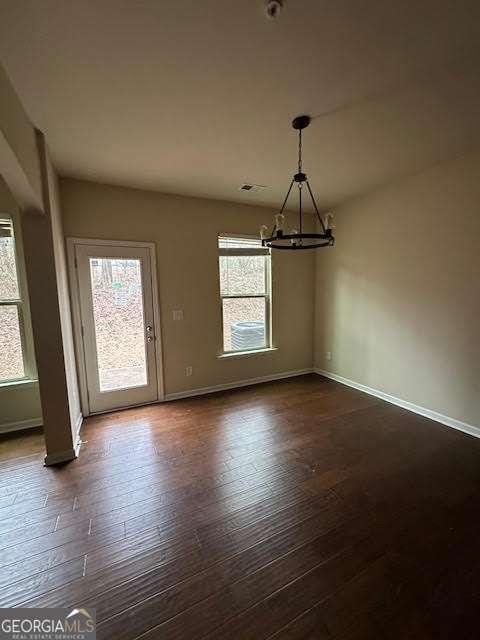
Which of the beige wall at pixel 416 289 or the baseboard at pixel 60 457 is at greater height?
the beige wall at pixel 416 289

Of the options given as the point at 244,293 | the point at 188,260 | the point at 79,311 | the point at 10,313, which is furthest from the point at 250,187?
the point at 10,313

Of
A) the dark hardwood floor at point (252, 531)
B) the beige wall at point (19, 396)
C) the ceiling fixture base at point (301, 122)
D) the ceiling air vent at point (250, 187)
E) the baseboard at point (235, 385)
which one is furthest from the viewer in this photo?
the baseboard at point (235, 385)

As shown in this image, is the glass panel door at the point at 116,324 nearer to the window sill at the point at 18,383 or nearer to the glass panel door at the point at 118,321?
the glass panel door at the point at 118,321

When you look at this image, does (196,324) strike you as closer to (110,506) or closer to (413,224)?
(110,506)

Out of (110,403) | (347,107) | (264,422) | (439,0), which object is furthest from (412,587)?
(110,403)

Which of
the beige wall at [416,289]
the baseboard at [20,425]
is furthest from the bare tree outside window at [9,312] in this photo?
the beige wall at [416,289]

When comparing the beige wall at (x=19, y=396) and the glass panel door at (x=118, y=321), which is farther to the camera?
the glass panel door at (x=118, y=321)

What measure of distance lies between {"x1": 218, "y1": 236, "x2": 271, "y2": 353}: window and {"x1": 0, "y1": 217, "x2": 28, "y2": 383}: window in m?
2.43

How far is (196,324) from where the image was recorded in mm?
3889

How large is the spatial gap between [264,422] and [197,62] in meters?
3.16

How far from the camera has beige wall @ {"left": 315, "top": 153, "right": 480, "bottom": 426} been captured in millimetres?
2783

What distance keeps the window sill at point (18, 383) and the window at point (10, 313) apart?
1.8 inches

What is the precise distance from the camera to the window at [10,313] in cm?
292

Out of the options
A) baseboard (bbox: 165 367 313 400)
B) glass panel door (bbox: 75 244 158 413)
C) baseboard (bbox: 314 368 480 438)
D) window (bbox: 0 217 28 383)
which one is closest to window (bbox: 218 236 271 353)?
baseboard (bbox: 165 367 313 400)
